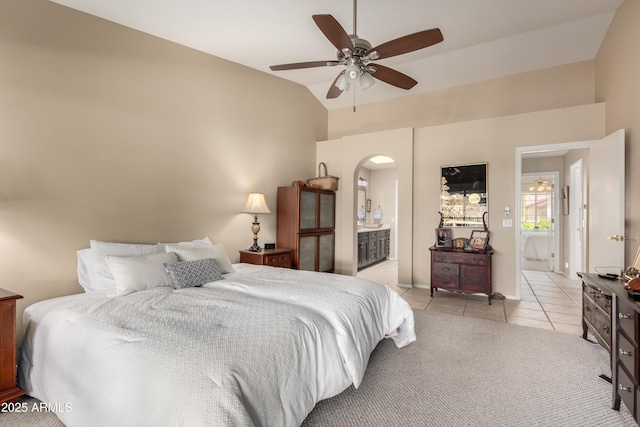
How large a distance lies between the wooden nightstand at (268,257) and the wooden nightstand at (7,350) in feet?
8.00

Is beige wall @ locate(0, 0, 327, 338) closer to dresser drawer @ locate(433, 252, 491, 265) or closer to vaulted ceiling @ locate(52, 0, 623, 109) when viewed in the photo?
vaulted ceiling @ locate(52, 0, 623, 109)

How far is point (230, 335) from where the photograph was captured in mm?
1530

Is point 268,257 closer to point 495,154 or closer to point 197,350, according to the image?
point 197,350

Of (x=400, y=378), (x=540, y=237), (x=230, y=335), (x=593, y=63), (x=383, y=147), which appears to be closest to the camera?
(x=230, y=335)

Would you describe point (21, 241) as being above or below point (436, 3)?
below

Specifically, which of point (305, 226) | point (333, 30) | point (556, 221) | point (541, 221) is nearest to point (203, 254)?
point (305, 226)

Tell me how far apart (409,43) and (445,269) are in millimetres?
3214

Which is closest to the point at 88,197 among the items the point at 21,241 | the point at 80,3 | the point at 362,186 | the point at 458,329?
the point at 21,241

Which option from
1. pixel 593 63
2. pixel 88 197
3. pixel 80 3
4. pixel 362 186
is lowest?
pixel 88 197

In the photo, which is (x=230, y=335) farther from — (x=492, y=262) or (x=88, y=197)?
(x=492, y=262)

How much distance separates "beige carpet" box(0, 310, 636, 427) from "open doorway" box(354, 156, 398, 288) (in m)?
4.14

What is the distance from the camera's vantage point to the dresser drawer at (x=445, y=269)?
4.41 m

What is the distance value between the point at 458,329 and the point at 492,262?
67.6 inches

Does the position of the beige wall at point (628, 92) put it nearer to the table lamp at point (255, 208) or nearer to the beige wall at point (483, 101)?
the beige wall at point (483, 101)
